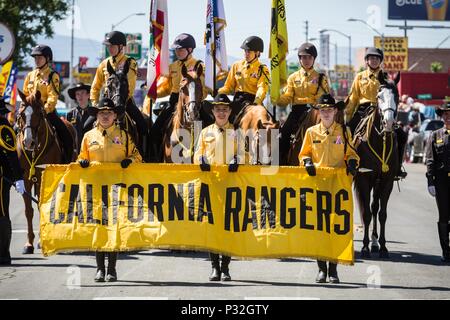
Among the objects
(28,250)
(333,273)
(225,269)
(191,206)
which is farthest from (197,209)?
(28,250)

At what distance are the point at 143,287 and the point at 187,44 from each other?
5.97m

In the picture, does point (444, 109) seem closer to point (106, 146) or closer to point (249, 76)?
point (249, 76)

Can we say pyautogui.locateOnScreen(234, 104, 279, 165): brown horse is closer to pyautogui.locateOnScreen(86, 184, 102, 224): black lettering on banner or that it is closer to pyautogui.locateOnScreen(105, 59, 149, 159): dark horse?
pyautogui.locateOnScreen(105, 59, 149, 159): dark horse

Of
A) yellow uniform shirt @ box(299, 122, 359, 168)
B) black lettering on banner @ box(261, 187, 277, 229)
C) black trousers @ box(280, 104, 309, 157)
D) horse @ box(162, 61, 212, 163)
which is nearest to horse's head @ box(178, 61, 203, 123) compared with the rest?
horse @ box(162, 61, 212, 163)

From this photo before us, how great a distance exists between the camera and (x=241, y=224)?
492 inches

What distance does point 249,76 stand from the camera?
16828mm

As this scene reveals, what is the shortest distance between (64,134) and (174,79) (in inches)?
83.0

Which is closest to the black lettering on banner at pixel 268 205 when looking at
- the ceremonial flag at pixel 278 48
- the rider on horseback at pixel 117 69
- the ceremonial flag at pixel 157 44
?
the ceremonial flag at pixel 278 48

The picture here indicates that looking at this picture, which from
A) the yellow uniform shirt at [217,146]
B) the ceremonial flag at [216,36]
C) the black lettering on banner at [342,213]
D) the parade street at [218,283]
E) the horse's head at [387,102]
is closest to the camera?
the parade street at [218,283]

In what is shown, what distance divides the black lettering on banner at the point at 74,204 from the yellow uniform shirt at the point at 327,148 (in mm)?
2854

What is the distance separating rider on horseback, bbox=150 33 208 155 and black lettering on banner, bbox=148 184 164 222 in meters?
3.89

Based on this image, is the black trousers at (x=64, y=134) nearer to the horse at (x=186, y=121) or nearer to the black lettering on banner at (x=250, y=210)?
the horse at (x=186, y=121)

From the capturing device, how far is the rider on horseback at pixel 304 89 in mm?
16297

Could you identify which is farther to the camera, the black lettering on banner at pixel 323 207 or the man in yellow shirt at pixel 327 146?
the man in yellow shirt at pixel 327 146
